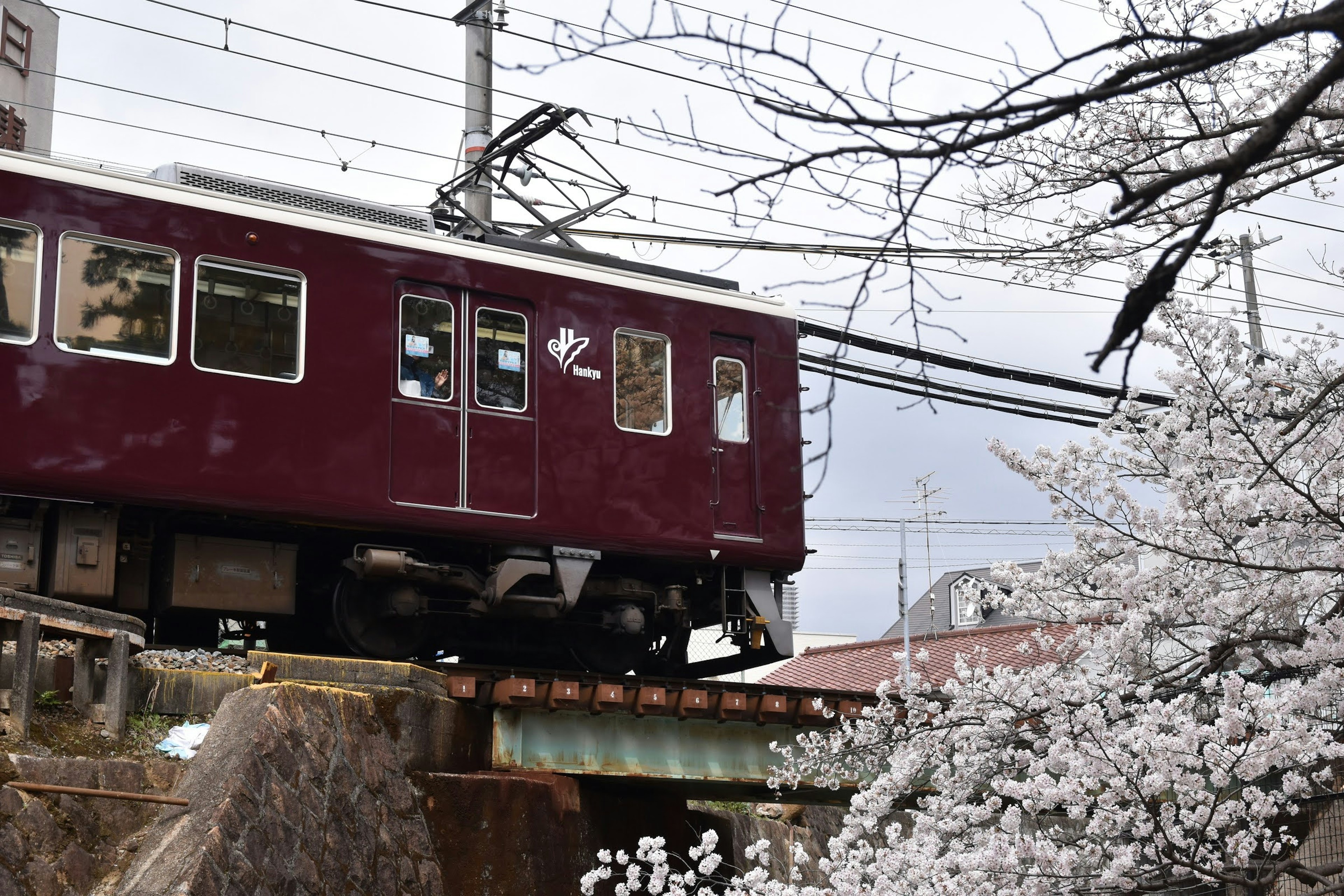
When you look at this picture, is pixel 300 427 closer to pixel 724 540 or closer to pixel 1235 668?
pixel 724 540

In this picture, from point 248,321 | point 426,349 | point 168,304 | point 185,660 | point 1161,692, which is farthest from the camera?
point 426,349

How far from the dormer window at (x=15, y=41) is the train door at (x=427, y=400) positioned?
13536 mm

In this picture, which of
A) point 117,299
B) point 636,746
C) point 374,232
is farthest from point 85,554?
point 636,746

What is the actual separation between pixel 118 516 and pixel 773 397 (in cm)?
500

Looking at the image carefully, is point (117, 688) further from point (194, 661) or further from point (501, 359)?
point (501, 359)

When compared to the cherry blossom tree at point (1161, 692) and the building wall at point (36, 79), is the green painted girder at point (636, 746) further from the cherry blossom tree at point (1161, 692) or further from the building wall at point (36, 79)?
the building wall at point (36, 79)

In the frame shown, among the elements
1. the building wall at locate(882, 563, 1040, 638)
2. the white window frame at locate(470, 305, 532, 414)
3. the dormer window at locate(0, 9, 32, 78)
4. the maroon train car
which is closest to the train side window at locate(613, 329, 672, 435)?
the maroon train car

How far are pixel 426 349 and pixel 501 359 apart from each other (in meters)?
0.57

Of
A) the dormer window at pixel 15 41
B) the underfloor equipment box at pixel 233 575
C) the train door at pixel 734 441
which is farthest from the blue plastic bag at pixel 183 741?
the dormer window at pixel 15 41

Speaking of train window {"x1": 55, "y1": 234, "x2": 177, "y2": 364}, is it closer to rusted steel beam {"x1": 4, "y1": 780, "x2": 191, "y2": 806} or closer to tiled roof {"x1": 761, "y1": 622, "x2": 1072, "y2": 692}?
rusted steel beam {"x1": 4, "y1": 780, "x2": 191, "y2": 806}

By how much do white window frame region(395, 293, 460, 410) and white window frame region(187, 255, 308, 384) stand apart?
0.64 m

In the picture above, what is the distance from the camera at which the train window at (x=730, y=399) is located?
11.3 m

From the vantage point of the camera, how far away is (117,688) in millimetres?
7812

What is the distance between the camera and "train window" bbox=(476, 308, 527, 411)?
33.6ft
